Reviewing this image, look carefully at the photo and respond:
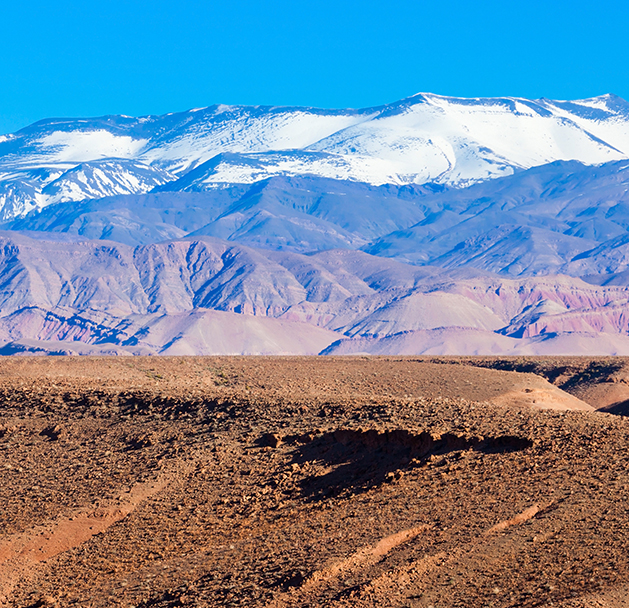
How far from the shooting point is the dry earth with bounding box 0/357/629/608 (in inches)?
415

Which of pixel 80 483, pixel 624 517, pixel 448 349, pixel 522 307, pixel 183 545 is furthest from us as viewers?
pixel 522 307

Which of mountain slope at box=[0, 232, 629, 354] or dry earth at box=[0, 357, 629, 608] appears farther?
mountain slope at box=[0, 232, 629, 354]

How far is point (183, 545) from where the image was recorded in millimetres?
13367

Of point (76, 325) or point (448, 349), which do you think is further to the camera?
point (76, 325)

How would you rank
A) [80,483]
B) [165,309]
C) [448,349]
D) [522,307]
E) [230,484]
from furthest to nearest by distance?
[165,309]
[522,307]
[448,349]
[80,483]
[230,484]

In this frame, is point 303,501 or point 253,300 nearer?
point 303,501

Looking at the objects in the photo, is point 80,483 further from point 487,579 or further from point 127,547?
point 487,579

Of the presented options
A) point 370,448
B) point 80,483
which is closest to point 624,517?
point 370,448

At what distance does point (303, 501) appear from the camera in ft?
46.7

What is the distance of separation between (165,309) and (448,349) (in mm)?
65132

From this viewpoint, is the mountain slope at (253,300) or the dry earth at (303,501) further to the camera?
the mountain slope at (253,300)

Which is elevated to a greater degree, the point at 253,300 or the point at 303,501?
the point at 253,300

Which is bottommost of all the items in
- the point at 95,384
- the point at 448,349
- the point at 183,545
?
the point at 448,349

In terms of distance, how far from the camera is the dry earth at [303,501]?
34.6ft
